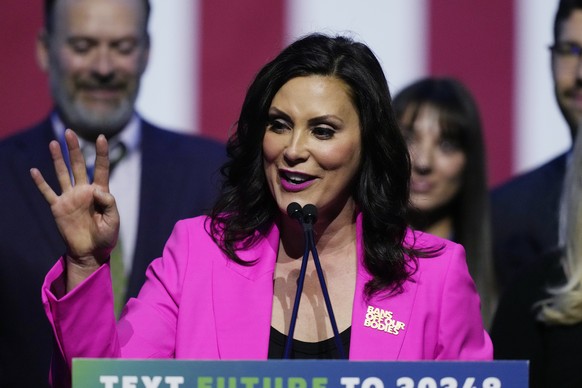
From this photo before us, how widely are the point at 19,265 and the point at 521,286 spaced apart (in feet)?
4.93

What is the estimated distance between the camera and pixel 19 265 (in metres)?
3.32

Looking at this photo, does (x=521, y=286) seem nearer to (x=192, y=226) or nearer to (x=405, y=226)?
(x=405, y=226)

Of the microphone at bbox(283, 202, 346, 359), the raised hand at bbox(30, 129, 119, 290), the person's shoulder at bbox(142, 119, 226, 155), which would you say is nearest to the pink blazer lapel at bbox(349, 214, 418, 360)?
the microphone at bbox(283, 202, 346, 359)

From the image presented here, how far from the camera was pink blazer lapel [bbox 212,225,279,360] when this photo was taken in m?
2.38

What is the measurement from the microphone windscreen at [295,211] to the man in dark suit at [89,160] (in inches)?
46.2

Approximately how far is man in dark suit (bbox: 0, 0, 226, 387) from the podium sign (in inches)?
56.0

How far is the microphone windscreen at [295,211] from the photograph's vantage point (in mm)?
2334

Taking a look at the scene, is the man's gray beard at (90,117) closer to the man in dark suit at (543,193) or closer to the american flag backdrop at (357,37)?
the american flag backdrop at (357,37)

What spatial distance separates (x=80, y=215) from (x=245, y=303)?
1.41 feet

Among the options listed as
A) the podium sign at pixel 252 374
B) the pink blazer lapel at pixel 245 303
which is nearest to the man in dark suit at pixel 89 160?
the pink blazer lapel at pixel 245 303

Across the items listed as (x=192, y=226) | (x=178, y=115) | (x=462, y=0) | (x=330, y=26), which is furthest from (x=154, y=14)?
(x=192, y=226)

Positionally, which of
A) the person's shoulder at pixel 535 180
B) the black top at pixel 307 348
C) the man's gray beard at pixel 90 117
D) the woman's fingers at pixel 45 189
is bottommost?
the person's shoulder at pixel 535 180

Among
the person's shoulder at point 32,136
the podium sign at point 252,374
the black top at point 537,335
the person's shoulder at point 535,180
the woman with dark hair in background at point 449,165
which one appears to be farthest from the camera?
the person's shoulder at point 535,180

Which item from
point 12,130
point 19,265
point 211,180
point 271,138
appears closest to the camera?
point 271,138
